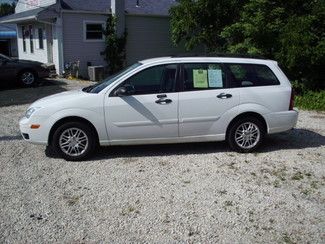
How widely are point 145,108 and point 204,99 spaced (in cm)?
98

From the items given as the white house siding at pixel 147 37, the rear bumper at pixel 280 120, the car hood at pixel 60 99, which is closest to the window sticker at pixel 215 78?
the rear bumper at pixel 280 120

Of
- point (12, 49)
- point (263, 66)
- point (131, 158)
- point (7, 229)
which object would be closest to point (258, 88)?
point (263, 66)

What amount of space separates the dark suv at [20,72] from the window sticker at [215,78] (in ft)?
36.8

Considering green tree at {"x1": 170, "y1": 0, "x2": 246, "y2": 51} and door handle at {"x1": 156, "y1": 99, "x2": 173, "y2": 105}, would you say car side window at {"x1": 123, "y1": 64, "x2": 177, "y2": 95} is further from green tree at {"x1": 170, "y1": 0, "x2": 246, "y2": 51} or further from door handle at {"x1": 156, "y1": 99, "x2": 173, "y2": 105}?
green tree at {"x1": 170, "y1": 0, "x2": 246, "y2": 51}

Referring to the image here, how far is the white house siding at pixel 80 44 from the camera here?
19578mm

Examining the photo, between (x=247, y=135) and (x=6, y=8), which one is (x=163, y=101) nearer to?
(x=247, y=135)

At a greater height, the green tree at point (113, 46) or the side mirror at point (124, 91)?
the side mirror at point (124, 91)

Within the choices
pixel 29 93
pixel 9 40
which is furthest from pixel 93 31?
pixel 9 40

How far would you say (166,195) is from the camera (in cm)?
554

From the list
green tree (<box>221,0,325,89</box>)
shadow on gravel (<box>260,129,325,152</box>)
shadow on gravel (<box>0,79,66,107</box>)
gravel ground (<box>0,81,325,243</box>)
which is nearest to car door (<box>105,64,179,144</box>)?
gravel ground (<box>0,81,325,243</box>)

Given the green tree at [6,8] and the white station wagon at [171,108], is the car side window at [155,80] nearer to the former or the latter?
the white station wagon at [171,108]

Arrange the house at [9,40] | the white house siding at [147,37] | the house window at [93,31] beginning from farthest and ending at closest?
the house at [9,40], the white house siding at [147,37], the house window at [93,31]

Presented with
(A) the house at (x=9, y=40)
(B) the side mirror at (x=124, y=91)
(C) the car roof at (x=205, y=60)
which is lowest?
(A) the house at (x=9, y=40)

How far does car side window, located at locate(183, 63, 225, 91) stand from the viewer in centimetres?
707
